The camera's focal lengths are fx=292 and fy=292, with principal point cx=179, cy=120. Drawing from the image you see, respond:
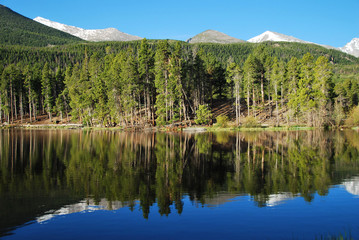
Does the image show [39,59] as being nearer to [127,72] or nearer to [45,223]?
[127,72]

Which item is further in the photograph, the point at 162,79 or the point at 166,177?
→ the point at 162,79

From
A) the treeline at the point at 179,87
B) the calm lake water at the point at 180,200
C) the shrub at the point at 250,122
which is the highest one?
the treeline at the point at 179,87

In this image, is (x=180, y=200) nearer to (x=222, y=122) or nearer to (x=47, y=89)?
(x=222, y=122)

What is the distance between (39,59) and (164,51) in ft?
422

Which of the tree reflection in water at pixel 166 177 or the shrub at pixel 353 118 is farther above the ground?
the shrub at pixel 353 118

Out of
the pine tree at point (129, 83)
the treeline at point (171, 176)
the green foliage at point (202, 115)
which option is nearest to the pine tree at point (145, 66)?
the pine tree at point (129, 83)

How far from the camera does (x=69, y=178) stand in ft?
51.0

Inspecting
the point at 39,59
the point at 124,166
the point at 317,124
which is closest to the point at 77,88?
the point at 317,124

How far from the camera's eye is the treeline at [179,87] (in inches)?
2386

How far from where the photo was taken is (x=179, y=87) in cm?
6069

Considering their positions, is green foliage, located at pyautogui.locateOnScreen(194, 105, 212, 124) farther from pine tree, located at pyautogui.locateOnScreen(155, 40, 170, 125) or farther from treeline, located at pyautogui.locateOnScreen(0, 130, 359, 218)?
treeline, located at pyautogui.locateOnScreen(0, 130, 359, 218)

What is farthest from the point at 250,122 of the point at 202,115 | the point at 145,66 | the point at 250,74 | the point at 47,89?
the point at 47,89

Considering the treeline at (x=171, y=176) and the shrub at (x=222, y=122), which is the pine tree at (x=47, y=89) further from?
the treeline at (x=171, y=176)

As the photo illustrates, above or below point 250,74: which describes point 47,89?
below
